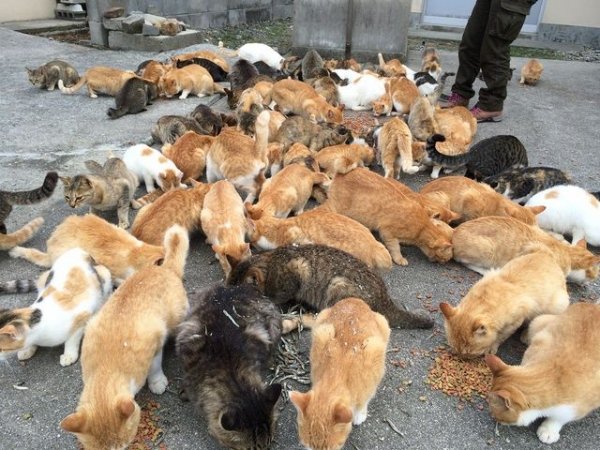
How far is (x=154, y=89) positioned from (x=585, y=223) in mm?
6351

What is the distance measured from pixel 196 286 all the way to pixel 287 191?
131 cm

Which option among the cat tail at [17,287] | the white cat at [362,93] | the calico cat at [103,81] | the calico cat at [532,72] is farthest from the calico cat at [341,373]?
the calico cat at [532,72]

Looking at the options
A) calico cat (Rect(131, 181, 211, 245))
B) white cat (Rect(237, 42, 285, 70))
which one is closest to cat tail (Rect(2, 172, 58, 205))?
calico cat (Rect(131, 181, 211, 245))

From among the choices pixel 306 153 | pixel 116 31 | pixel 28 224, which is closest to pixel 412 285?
pixel 306 153

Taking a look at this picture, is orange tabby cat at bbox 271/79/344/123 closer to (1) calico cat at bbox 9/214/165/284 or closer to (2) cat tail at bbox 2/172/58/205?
(2) cat tail at bbox 2/172/58/205

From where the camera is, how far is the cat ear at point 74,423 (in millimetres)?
2031

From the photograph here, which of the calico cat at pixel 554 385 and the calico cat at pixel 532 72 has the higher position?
the calico cat at pixel 532 72

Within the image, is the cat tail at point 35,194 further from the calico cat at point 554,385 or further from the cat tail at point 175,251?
the calico cat at point 554,385

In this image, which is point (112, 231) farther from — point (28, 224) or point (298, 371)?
point (298, 371)

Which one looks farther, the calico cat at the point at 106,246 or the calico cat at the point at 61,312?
the calico cat at the point at 106,246

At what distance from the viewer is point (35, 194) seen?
3996mm

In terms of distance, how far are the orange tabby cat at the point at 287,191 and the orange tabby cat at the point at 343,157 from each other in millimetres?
308

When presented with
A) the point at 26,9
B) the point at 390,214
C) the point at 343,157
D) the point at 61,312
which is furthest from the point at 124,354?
the point at 26,9

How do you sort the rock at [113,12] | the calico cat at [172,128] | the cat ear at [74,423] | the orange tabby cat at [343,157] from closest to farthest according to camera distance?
1. the cat ear at [74,423]
2. the orange tabby cat at [343,157]
3. the calico cat at [172,128]
4. the rock at [113,12]
